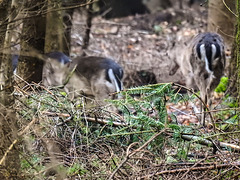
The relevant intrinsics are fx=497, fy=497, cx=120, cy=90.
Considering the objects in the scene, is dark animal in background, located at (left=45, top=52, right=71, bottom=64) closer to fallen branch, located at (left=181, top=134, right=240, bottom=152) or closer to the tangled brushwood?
the tangled brushwood

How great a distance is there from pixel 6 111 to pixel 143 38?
1122 centimetres

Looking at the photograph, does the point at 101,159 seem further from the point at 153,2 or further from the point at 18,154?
the point at 153,2

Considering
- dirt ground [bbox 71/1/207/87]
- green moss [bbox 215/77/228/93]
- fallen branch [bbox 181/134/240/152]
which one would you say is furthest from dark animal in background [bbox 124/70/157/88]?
fallen branch [bbox 181/134/240/152]

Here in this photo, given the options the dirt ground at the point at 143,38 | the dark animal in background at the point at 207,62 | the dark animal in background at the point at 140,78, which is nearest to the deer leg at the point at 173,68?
the dirt ground at the point at 143,38

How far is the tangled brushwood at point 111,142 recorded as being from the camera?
14.6 feet

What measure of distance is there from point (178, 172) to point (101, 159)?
0.74 m

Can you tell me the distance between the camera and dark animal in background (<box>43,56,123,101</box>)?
918cm

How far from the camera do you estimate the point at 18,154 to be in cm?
422

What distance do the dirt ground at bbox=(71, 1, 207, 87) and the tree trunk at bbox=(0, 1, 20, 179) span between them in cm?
654

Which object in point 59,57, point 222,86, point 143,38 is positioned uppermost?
point 143,38

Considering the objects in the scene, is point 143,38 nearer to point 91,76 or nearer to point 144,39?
point 144,39

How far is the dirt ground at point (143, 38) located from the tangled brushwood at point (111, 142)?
551 cm

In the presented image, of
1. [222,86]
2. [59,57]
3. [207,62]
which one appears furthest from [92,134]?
[222,86]

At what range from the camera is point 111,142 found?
518 centimetres
